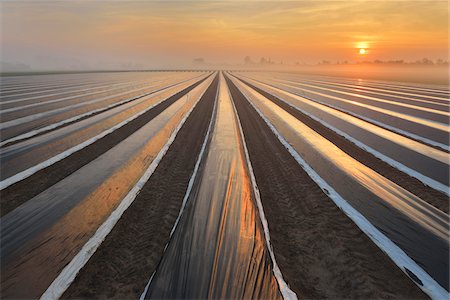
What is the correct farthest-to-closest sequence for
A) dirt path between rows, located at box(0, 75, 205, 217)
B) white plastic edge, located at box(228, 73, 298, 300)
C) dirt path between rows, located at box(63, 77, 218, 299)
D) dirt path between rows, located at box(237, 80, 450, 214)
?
dirt path between rows, located at box(237, 80, 450, 214), dirt path between rows, located at box(0, 75, 205, 217), dirt path between rows, located at box(63, 77, 218, 299), white plastic edge, located at box(228, 73, 298, 300)

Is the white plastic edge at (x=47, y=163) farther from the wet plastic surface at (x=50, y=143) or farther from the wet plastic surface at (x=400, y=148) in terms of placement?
the wet plastic surface at (x=400, y=148)

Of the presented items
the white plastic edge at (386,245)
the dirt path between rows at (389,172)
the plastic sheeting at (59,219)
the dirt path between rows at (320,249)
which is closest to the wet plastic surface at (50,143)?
the plastic sheeting at (59,219)

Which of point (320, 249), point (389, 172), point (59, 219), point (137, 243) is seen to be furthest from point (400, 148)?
point (59, 219)

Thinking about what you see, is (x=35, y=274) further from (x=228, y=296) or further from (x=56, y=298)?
(x=228, y=296)

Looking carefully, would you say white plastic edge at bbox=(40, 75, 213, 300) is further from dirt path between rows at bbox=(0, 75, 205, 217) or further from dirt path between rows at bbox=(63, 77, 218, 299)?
dirt path between rows at bbox=(0, 75, 205, 217)

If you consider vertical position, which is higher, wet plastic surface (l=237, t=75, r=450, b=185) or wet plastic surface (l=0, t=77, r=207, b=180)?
wet plastic surface (l=0, t=77, r=207, b=180)

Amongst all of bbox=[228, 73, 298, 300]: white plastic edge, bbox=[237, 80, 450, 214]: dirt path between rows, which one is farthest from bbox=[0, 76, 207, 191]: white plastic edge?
bbox=[237, 80, 450, 214]: dirt path between rows
